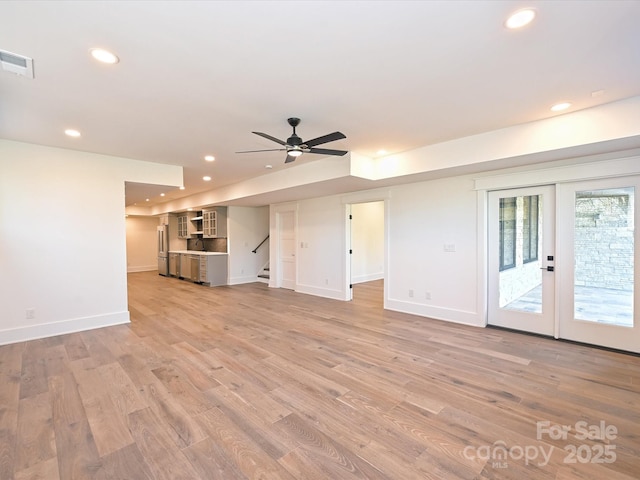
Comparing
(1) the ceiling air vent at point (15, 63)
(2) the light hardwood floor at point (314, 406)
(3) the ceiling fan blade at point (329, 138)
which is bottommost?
(2) the light hardwood floor at point (314, 406)

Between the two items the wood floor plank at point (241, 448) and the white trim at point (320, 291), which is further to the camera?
the white trim at point (320, 291)

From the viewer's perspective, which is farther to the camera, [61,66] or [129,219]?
[129,219]

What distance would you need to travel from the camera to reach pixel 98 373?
3.02m

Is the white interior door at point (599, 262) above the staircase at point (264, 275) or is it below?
above

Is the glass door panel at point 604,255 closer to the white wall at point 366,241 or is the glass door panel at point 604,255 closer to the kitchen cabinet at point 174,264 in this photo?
the white wall at point 366,241

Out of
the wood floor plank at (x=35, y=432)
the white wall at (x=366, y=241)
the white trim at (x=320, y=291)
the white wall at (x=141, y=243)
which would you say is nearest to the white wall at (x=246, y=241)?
the white trim at (x=320, y=291)

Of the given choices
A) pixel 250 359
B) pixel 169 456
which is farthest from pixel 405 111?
pixel 169 456

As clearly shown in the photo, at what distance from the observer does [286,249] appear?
319 inches

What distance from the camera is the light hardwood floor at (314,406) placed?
70.7 inches

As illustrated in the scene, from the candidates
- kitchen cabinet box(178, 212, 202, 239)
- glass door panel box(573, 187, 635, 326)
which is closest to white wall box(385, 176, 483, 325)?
glass door panel box(573, 187, 635, 326)

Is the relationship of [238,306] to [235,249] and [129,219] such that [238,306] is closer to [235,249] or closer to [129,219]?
[235,249]

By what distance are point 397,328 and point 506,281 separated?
1.76 m

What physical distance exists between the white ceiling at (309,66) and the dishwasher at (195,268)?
5.29 m

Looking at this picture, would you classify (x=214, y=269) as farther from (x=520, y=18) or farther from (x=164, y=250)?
(x=520, y=18)
